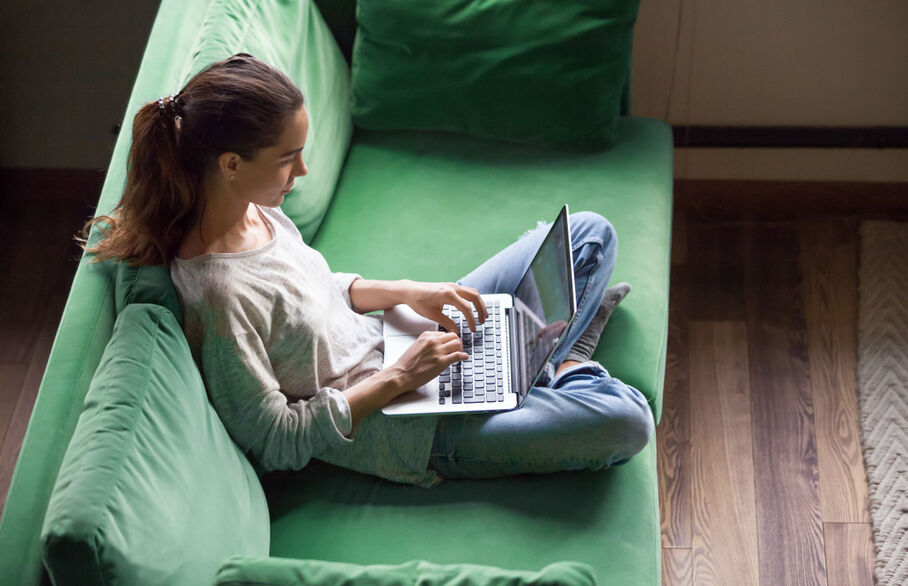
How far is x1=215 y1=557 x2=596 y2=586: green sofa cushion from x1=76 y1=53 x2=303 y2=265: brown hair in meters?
0.47

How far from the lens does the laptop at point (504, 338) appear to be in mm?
1478

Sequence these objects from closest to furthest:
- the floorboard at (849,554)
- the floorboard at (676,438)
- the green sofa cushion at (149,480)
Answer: the green sofa cushion at (149,480)
the floorboard at (849,554)
the floorboard at (676,438)

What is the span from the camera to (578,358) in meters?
1.68

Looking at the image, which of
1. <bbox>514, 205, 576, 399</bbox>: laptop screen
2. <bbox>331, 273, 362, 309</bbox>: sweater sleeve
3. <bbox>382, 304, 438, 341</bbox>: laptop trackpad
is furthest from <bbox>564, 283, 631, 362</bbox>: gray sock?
<bbox>331, 273, 362, 309</bbox>: sweater sleeve

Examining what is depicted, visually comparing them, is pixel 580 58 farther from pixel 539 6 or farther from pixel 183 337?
pixel 183 337

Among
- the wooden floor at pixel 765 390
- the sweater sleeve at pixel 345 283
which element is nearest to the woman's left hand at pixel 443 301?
the sweater sleeve at pixel 345 283

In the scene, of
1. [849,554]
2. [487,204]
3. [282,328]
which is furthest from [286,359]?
[849,554]

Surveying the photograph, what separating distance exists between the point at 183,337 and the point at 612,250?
0.81 meters

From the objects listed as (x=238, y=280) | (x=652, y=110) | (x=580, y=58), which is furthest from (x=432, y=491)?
(x=652, y=110)

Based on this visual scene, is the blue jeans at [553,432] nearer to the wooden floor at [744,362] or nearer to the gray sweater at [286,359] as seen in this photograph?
the gray sweater at [286,359]

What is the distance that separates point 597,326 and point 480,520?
1.48 feet

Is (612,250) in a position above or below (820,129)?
below

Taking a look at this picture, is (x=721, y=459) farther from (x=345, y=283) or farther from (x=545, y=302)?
(x=345, y=283)

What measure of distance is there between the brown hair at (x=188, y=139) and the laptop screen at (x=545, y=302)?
1.52 ft
